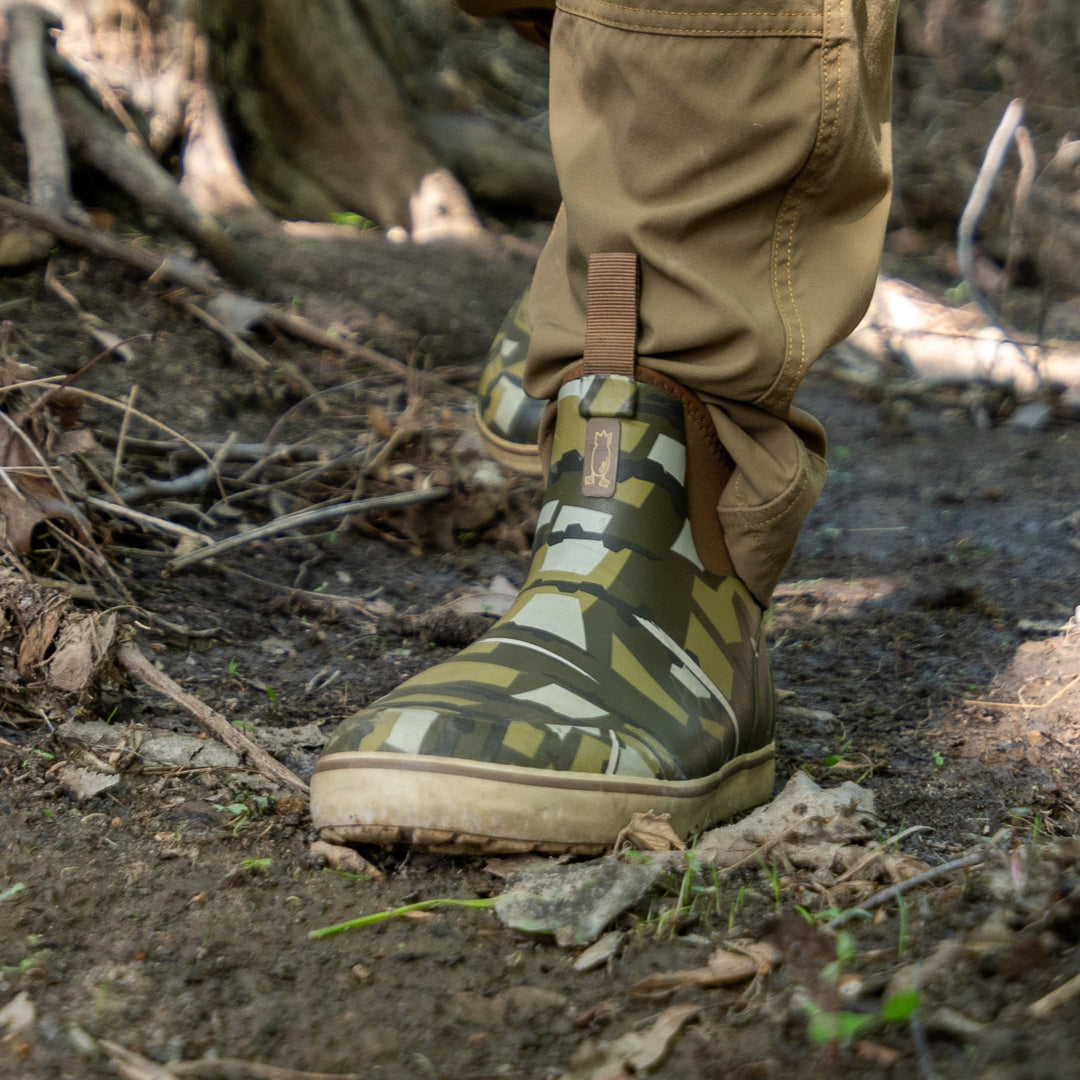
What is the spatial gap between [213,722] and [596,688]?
47 centimetres

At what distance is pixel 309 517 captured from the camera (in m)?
2.16

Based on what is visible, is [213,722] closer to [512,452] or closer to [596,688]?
[596,688]

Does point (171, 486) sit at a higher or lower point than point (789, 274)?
lower

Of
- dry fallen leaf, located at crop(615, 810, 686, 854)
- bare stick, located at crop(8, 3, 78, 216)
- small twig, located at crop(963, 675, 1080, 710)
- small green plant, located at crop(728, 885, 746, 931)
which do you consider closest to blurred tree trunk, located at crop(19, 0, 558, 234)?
bare stick, located at crop(8, 3, 78, 216)

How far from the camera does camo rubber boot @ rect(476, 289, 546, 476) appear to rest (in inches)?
89.5

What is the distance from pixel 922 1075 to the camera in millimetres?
664

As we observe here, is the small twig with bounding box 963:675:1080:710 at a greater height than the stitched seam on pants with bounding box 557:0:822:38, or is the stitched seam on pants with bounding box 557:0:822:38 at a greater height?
the stitched seam on pants with bounding box 557:0:822:38

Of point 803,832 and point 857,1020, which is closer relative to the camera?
point 857,1020

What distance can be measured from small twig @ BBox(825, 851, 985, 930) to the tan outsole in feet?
4.49

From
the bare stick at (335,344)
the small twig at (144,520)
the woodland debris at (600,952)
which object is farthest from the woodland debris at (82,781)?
the bare stick at (335,344)

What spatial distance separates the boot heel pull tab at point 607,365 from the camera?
1.38 metres

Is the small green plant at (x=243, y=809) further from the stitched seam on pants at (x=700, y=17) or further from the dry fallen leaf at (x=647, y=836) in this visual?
the stitched seam on pants at (x=700, y=17)

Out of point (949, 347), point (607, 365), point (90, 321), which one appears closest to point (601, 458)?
point (607, 365)

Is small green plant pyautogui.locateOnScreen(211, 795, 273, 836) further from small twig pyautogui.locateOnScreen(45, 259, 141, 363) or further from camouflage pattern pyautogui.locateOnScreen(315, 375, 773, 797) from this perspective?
small twig pyautogui.locateOnScreen(45, 259, 141, 363)
